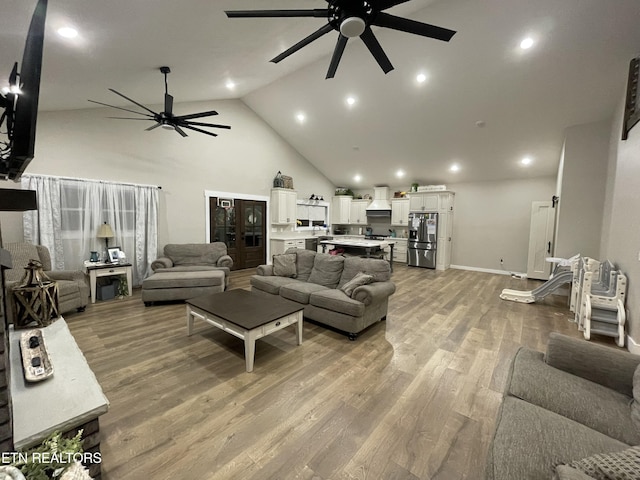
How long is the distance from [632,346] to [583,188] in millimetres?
2969

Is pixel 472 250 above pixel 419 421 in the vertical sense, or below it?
above

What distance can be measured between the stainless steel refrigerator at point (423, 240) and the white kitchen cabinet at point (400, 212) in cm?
55

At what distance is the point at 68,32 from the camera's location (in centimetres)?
226

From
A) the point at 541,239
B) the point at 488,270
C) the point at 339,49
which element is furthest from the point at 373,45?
the point at 488,270

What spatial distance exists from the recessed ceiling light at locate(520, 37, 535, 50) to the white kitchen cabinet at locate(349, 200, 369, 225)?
6.02 metres

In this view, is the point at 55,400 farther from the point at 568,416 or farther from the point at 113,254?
the point at 113,254

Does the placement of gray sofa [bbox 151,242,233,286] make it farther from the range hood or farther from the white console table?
the range hood

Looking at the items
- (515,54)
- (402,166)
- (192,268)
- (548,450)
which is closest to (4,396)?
(548,450)

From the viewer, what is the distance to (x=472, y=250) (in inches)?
305

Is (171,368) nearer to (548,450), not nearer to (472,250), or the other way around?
(548,450)

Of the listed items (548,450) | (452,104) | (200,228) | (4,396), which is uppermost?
(452,104)

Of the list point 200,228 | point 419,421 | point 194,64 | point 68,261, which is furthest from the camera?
point 200,228

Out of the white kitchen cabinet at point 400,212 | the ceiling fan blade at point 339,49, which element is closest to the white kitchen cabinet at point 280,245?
the white kitchen cabinet at point 400,212

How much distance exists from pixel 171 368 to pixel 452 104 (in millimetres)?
5951
